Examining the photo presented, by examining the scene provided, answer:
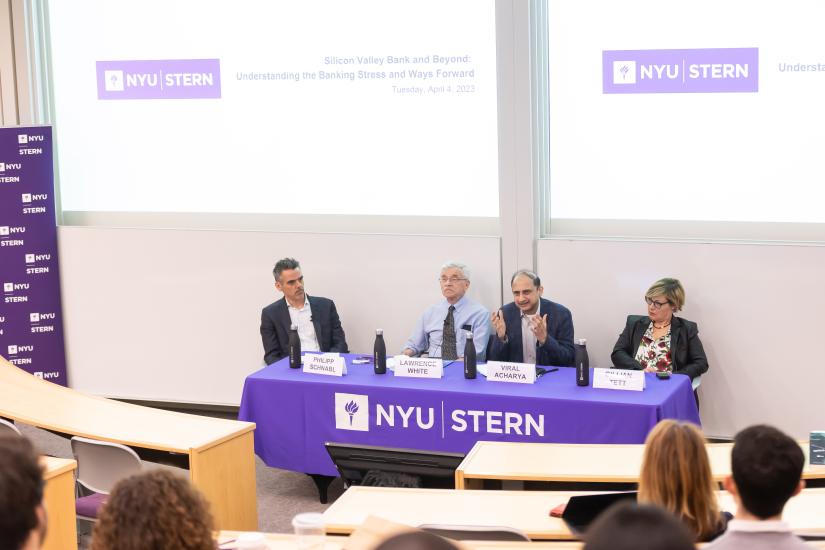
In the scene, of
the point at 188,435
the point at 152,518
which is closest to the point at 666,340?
the point at 188,435

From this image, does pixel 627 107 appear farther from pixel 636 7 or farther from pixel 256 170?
pixel 256 170

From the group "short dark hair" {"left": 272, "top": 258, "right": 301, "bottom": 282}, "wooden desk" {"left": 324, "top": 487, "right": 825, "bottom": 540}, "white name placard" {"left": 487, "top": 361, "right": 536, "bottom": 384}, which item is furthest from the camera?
"short dark hair" {"left": 272, "top": 258, "right": 301, "bottom": 282}

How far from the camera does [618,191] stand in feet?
22.0

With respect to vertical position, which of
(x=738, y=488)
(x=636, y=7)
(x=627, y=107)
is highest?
(x=636, y=7)


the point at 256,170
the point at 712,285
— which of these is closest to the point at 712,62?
the point at 712,285

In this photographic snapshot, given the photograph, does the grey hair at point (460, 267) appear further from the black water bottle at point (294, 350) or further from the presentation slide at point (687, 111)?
the black water bottle at point (294, 350)

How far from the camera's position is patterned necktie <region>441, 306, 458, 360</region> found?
21.5ft

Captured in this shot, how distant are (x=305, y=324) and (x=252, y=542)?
3654 millimetres

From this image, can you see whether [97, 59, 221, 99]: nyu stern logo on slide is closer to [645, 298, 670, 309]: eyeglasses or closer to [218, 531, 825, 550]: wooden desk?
[645, 298, 670, 309]: eyeglasses

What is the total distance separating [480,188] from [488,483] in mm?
2916

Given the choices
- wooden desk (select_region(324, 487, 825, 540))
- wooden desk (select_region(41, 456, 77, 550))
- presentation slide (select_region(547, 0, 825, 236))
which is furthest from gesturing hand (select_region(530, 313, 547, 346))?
wooden desk (select_region(41, 456, 77, 550))

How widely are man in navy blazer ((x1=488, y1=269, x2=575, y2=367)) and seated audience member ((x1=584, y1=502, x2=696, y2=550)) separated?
15.2 ft

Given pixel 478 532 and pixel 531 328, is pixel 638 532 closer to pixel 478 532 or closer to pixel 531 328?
pixel 478 532

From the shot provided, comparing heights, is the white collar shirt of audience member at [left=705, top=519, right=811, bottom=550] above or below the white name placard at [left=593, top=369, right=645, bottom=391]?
above
